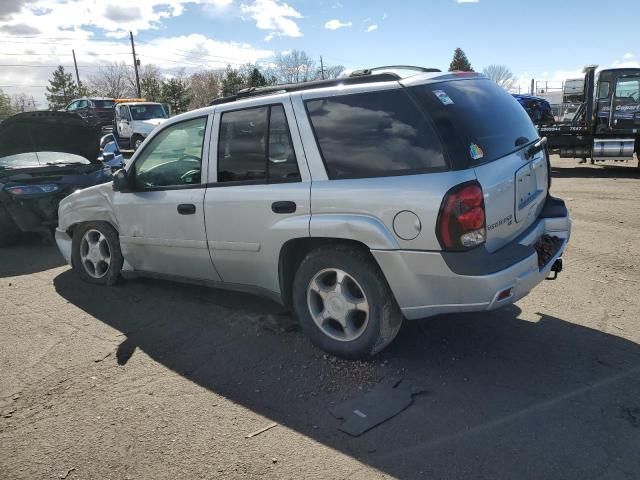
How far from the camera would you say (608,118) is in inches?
522

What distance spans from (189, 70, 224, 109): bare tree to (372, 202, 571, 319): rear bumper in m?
56.6

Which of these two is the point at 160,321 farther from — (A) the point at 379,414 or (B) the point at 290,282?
(A) the point at 379,414

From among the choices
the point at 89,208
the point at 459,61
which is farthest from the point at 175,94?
the point at 89,208

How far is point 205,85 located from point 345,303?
63.2 metres

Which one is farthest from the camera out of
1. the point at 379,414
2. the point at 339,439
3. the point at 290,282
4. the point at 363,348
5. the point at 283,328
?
the point at 283,328

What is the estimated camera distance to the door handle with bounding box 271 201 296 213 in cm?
345

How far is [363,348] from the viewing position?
132 inches

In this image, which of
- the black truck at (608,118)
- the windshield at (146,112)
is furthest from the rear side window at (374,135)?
the windshield at (146,112)

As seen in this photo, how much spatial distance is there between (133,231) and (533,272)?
3540 millimetres

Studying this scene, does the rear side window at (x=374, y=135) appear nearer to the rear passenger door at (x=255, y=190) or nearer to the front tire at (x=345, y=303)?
the rear passenger door at (x=255, y=190)

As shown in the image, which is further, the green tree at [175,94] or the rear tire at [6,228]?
the green tree at [175,94]

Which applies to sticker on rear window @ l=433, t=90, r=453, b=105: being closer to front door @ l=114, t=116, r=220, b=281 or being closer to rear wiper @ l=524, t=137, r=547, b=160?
rear wiper @ l=524, t=137, r=547, b=160

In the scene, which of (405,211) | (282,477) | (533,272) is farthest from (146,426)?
(533,272)

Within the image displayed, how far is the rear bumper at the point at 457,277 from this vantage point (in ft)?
9.49
